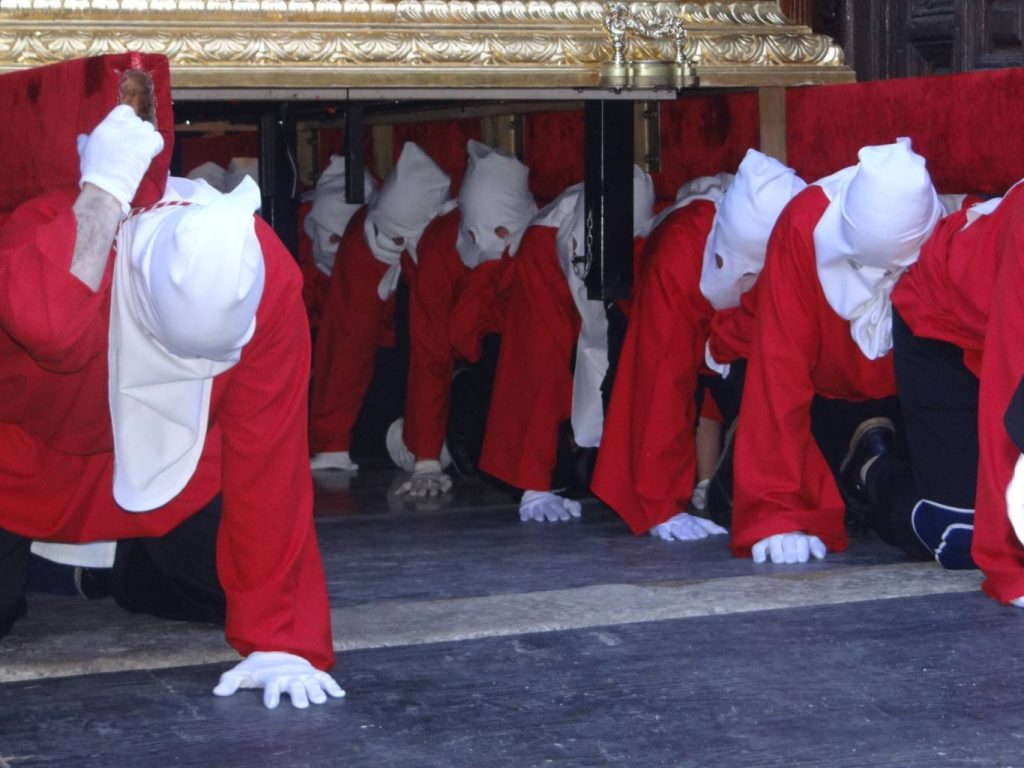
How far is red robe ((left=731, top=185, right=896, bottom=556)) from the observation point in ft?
10.2

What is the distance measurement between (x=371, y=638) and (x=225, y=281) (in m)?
0.67

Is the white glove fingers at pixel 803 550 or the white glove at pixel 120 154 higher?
the white glove at pixel 120 154

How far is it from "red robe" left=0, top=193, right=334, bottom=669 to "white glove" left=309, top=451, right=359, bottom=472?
2.20m

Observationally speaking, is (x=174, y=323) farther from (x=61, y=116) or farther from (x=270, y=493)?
(x=61, y=116)

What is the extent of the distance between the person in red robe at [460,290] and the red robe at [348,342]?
0.40 metres

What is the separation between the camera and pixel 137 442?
2.27 m

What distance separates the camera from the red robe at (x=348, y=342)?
181 inches

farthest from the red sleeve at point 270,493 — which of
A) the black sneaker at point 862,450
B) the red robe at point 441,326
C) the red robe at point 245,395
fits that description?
the red robe at point 441,326

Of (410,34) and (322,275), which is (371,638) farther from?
(322,275)

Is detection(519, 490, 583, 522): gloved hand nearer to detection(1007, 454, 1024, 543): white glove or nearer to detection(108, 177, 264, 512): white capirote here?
detection(108, 177, 264, 512): white capirote

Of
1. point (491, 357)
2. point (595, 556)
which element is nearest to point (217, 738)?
point (595, 556)

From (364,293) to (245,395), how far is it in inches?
96.8

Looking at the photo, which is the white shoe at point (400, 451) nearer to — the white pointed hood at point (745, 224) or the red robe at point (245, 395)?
the white pointed hood at point (745, 224)

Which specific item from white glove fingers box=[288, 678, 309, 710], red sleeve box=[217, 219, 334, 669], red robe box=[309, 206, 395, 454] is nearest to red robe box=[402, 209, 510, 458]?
red robe box=[309, 206, 395, 454]
